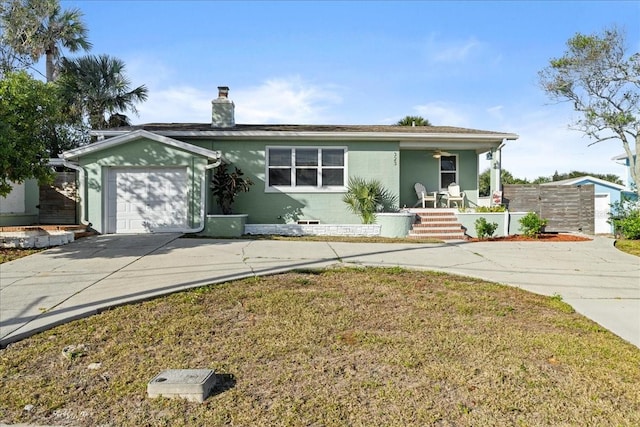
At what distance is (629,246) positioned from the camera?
10.4 meters

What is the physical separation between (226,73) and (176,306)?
12713 millimetres

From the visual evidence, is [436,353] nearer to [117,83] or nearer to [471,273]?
[471,273]

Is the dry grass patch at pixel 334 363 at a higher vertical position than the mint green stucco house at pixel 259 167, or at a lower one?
lower

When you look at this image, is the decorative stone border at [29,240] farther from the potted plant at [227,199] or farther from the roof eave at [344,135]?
the roof eave at [344,135]

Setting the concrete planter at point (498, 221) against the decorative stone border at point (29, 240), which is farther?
the concrete planter at point (498, 221)

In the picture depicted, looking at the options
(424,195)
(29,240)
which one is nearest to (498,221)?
(424,195)

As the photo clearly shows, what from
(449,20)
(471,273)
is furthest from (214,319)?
(449,20)

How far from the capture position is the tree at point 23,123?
24.7 ft

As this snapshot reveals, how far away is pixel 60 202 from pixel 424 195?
1248 cm

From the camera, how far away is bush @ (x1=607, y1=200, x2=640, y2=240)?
1177 centimetres

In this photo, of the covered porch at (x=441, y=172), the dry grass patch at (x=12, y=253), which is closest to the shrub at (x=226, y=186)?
the dry grass patch at (x=12, y=253)

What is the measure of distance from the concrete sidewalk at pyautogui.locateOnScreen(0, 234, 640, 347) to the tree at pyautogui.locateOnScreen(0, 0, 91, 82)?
16703mm

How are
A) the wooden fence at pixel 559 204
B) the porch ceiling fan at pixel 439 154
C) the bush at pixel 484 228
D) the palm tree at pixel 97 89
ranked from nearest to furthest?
1. the bush at pixel 484 228
2. the porch ceiling fan at pixel 439 154
3. the wooden fence at pixel 559 204
4. the palm tree at pixel 97 89

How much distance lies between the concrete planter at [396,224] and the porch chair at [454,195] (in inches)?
102
